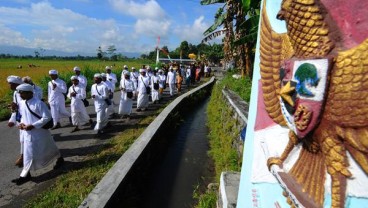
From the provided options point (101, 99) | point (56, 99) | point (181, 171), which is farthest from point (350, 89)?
point (56, 99)

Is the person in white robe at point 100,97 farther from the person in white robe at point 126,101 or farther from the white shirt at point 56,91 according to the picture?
the person in white robe at point 126,101

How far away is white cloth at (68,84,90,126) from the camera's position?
9453 mm

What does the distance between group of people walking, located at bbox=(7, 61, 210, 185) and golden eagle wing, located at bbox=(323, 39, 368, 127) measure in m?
5.42

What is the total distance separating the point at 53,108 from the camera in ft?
31.0

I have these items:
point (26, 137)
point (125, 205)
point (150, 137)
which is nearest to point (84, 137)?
point (150, 137)

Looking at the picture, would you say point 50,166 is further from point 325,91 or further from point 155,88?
point 155,88

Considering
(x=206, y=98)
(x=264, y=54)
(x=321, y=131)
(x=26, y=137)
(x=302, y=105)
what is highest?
(x=264, y=54)

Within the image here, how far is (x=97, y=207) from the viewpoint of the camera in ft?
13.2

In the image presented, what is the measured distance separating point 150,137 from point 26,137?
2.55m

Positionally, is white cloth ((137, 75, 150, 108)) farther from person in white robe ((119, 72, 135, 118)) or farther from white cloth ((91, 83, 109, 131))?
white cloth ((91, 83, 109, 131))

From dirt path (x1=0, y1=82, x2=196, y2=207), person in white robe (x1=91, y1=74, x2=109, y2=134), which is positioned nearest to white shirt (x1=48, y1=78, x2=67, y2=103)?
dirt path (x1=0, y1=82, x2=196, y2=207)

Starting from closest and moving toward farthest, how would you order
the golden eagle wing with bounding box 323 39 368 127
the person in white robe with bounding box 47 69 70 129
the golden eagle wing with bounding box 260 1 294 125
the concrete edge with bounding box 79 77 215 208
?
the golden eagle wing with bounding box 323 39 368 127, the golden eagle wing with bounding box 260 1 294 125, the concrete edge with bounding box 79 77 215 208, the person in white robe with bounding box 47 69 70 129

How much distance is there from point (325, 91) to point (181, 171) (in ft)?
22.2

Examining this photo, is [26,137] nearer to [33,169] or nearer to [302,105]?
[33,169]
